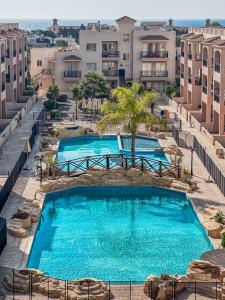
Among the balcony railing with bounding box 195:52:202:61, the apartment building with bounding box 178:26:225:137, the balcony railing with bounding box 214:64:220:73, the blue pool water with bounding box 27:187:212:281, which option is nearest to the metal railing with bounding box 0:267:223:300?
the blue pool water with bounding box 27:187:212:281

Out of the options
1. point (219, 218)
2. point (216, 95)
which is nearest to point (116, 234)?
point (219, 218)

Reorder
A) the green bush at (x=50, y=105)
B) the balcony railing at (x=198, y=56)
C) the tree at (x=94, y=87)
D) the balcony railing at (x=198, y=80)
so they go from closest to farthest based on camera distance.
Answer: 1. the balcony railing at (x=198, y=80)
2. the balcony railing at (x=198, y=56)
3. the green bush at (x=50, y=105)
4. the tree at (x=94, y=87)

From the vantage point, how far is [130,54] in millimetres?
83625

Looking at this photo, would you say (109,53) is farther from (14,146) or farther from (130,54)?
(14,146)

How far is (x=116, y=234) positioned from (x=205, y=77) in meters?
33.5

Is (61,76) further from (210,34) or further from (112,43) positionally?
(210,34)

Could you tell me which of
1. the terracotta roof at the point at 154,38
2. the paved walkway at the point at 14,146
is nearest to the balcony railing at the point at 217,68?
the paved walkway at the point at 14,146

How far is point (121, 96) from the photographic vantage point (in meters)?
44.6

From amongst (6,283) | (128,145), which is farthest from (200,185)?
(6,283)

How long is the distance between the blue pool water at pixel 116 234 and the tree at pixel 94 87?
3028cm

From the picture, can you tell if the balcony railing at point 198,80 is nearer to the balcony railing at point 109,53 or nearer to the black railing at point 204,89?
the black railing at point 204,89

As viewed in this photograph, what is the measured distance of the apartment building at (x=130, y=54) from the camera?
82750 mm

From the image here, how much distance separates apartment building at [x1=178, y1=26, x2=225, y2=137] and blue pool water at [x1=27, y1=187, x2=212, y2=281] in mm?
16844

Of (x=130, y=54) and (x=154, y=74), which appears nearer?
(x=154, y=74)
